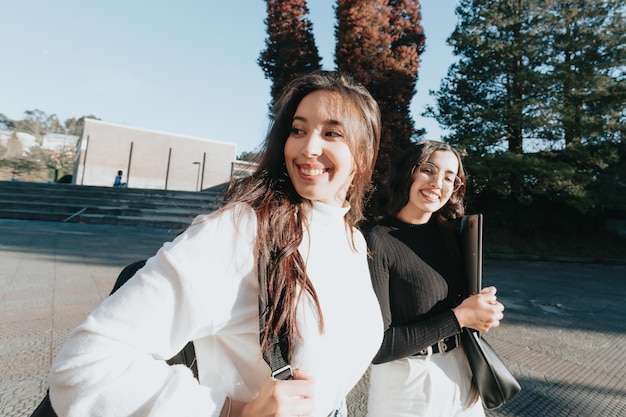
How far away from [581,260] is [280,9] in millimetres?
13633

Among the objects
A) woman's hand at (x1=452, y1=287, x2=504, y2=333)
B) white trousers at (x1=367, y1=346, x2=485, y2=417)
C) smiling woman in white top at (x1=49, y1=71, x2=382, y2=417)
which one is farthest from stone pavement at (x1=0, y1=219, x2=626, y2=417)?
smiling woman in white top at (x1=49, y1=71, x2=382, y2=417)

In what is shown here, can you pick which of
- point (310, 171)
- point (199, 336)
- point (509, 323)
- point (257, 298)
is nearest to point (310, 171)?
point (310, 171)

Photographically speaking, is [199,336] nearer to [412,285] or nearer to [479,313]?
[412,285]

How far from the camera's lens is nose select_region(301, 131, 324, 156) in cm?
98

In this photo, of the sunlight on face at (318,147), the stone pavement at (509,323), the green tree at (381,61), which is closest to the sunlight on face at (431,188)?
the sunlight on face at (318,147)

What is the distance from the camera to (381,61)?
41.2 feet

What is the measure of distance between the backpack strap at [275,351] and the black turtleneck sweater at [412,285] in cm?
71

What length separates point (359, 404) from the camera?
7.76 ft

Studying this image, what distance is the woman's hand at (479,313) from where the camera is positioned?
4.62 ft

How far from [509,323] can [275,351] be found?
4.41m

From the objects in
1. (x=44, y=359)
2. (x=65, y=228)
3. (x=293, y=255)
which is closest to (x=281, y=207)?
(x=293, y=255)

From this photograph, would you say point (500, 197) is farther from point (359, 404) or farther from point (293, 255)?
point (293, 255)

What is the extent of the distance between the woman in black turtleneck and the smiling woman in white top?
40cm

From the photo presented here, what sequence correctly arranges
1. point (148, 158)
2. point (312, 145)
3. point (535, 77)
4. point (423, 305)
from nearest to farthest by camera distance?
point (312, 145) → point (423, 305) → point (535, 77) → point (148, 158)
